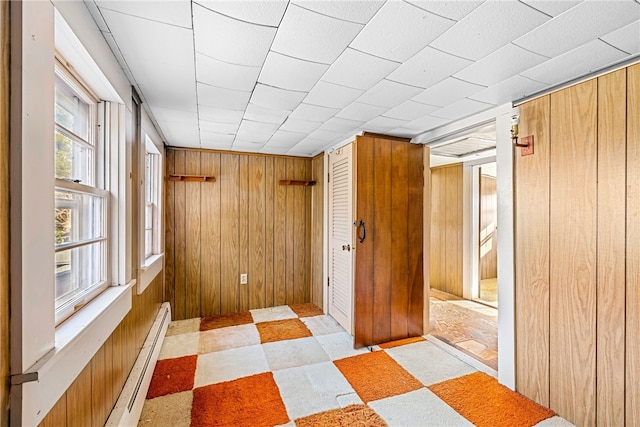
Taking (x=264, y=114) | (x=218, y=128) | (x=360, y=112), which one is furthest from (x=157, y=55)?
(x=360, y=112)

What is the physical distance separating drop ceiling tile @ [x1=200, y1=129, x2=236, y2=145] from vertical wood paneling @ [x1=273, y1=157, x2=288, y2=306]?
0.72m

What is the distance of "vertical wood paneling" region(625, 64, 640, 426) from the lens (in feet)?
4.48

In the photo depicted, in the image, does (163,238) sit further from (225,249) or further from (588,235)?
(588,235)

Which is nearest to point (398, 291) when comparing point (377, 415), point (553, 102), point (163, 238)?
point (377, 415)

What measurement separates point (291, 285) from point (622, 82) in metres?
3.31

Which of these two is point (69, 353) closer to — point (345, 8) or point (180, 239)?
point (345, 8)

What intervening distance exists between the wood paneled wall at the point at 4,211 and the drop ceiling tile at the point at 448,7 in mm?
1156

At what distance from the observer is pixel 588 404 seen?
1544 millimetres

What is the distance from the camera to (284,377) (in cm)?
207

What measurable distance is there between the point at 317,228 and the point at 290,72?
7.44 feet

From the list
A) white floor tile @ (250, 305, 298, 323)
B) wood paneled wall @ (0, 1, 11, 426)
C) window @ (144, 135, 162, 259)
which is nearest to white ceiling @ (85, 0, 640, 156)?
wood paneled wall @ (0, 1, 11, 426)

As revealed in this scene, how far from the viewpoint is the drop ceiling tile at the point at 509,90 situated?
161 cm

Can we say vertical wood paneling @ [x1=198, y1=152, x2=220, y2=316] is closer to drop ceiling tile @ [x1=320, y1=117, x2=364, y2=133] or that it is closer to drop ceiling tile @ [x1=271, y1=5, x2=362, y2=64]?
drop ceiling tile @ [x1=320, y1=117, x2=364, y2=133]

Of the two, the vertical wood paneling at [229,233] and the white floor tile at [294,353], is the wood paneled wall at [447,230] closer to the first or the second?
the white floor tile at [294,353]
